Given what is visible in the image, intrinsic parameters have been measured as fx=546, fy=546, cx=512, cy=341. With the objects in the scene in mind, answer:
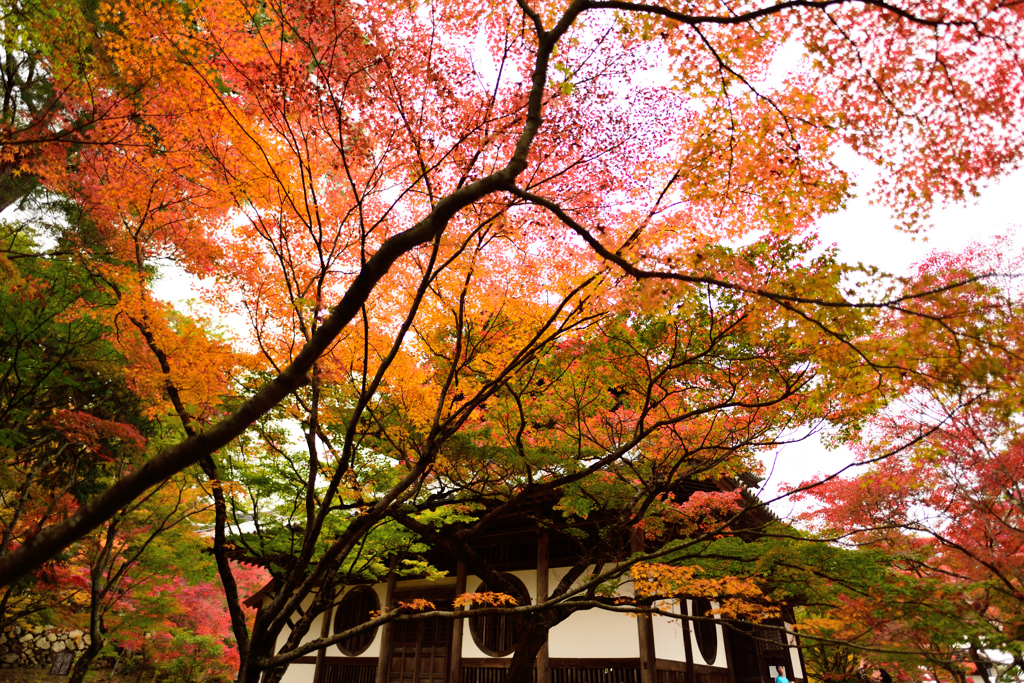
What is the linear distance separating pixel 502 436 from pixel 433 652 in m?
7.09

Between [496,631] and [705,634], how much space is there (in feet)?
15.9

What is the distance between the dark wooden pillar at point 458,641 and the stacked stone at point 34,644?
11.8 m

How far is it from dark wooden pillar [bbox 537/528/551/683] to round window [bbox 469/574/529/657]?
58 centimetres

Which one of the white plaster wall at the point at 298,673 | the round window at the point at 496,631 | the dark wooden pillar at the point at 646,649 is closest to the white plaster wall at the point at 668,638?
the dark wooden pillar at the point at 646,649

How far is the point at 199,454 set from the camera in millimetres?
2443

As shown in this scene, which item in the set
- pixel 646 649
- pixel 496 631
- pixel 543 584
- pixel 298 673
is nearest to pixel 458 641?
pixel 496 631

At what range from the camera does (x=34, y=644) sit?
16.6 m

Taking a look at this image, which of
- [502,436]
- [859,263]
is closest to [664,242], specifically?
[859,263]

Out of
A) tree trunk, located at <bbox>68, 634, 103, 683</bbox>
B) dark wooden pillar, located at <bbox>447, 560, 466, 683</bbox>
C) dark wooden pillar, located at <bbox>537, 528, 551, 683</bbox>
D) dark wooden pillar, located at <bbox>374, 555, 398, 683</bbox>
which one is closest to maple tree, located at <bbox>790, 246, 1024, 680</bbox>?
dark wooden pillar, located at <bbox>537, 528, 551, 683</bbox>

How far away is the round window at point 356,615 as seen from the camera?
1354cm

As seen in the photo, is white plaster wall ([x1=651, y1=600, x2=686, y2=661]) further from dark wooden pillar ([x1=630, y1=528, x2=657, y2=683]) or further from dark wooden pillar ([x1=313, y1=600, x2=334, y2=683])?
dark wooden pillar ([x1=313, y1=600, x2=334, y2=683])

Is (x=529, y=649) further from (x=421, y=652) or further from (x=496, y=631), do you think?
(x=421, y=652)

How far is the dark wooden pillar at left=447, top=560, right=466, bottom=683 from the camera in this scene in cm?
1137

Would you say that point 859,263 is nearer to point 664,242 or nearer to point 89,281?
point 664,242
